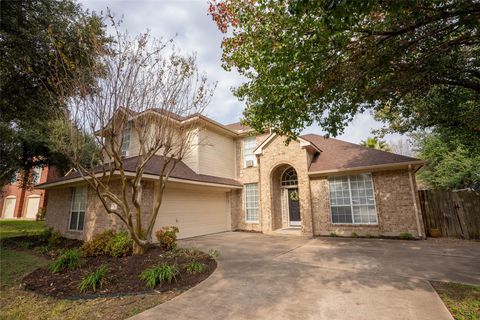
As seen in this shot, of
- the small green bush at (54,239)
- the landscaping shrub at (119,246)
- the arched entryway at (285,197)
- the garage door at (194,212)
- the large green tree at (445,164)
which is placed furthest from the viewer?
the large green tree at (445,164)

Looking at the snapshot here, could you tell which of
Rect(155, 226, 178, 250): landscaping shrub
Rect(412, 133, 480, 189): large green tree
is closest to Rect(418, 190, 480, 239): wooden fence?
Rect(412, 133, 480, 189): large green tree

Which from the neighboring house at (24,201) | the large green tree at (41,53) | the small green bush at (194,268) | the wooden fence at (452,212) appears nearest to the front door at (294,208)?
the wooden fence at (452,212)

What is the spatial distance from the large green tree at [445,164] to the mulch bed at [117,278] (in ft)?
56.9

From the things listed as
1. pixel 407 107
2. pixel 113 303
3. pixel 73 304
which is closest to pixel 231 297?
pixel 113 303

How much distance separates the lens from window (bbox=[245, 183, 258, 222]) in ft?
47.0

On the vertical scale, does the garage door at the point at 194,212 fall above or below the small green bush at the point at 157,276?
above

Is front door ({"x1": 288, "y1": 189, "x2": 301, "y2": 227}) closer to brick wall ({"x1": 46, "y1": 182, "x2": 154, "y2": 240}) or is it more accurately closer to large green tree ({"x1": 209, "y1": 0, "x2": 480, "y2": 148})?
large green tree ({"x1": 209, "y1": 0, "x2": 480, "y2": 148})

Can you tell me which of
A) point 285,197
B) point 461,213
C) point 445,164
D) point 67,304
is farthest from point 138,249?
point 445,164

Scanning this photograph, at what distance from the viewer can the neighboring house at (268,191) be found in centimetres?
1064

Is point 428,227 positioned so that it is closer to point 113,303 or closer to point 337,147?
point 337,147

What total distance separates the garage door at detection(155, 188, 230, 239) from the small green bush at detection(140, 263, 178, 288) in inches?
214

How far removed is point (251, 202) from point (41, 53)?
1182 cm

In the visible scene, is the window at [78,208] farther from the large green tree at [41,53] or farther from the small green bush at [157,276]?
the small green bush at [157,276]

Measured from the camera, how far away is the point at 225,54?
6.91m
